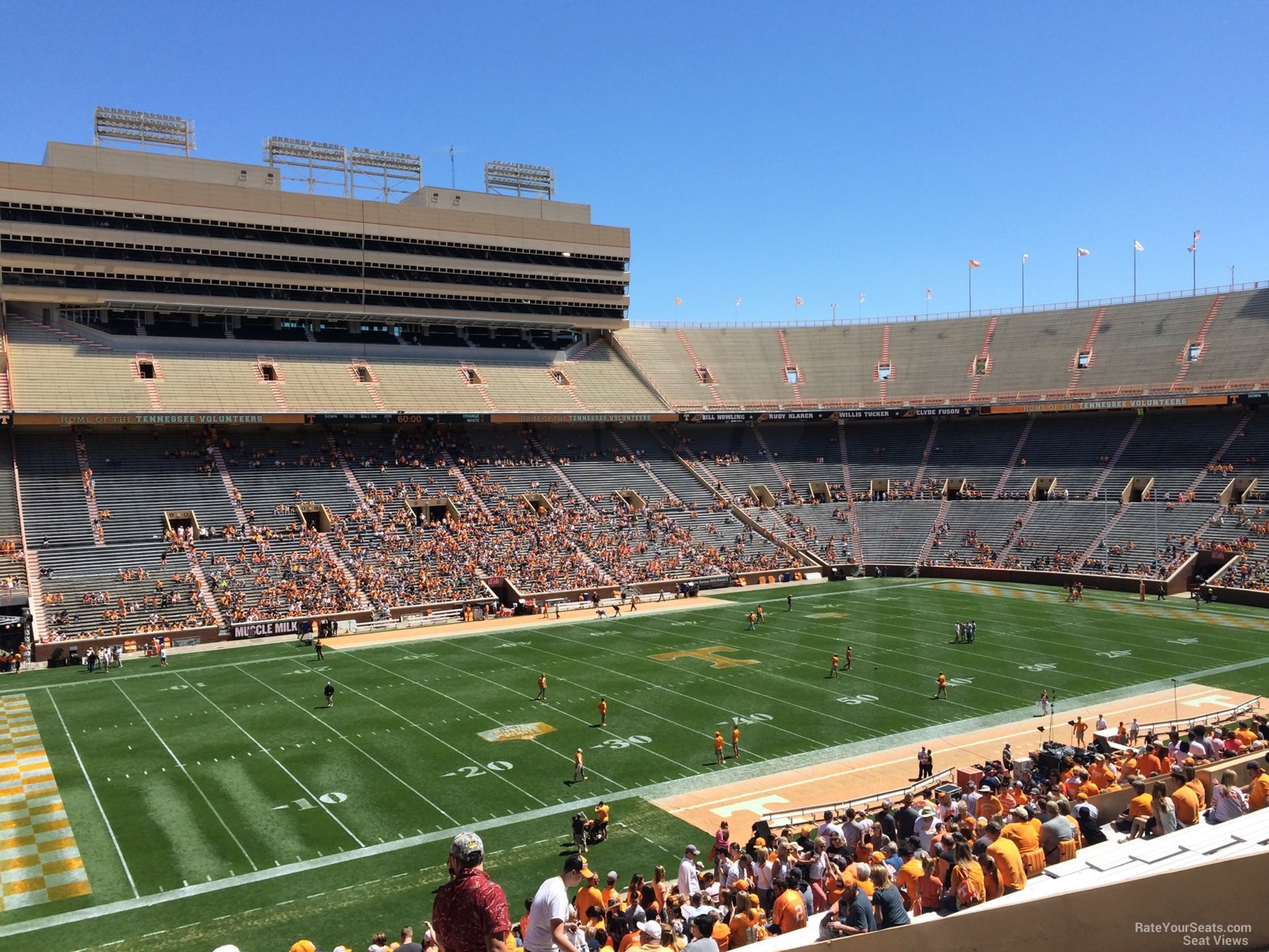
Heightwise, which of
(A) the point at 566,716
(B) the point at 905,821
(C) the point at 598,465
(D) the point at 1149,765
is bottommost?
(A) the point at 566,716

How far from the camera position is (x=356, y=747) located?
2739 centimetres

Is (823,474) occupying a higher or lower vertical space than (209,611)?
higher

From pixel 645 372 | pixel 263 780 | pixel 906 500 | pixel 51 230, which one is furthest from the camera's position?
pixel 645 372

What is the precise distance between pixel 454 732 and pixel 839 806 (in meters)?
12.2

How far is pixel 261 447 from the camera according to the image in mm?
58969

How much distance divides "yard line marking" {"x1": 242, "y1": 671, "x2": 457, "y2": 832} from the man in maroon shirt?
18036 mm

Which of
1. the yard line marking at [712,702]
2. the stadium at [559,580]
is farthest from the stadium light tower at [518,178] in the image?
the yard line marking at [712,702]

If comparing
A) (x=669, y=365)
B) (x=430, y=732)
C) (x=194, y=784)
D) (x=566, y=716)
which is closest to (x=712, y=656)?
(x=566, y=716)

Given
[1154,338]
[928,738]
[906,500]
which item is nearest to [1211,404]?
[1154,338]

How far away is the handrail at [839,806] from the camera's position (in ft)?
69.2

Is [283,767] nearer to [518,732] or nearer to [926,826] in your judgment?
[518,732]

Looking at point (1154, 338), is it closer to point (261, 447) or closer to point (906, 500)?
point (906, 500)

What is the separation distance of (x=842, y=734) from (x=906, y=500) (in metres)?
44.1

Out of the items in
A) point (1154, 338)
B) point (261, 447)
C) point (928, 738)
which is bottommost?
point (928, 738)
